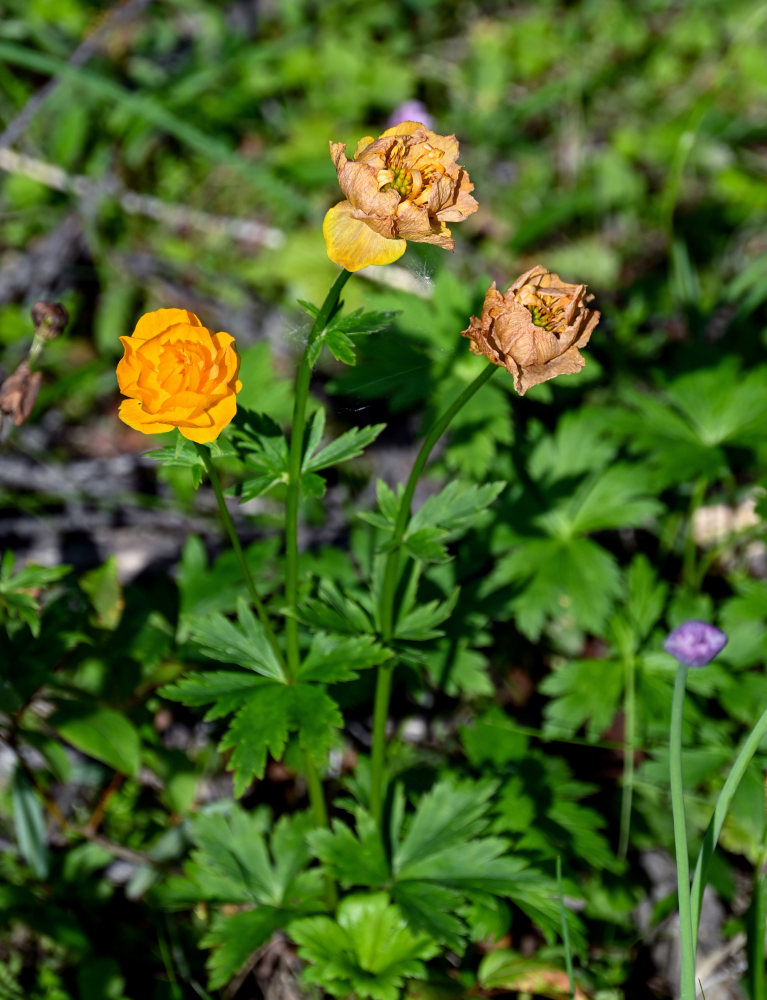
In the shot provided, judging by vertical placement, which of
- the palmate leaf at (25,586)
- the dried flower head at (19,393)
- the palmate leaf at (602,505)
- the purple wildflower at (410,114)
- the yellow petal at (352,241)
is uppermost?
the yellow petal at (352,241)

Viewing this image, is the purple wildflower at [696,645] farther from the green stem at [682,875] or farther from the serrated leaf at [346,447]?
the serrated leaf at [346,447]

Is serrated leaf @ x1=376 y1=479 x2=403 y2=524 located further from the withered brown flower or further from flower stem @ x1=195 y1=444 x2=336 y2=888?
the withered brown flower

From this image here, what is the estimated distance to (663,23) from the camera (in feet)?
14.2

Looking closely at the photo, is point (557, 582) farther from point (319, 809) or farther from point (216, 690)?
point (216, 690)

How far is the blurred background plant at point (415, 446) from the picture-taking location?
2023mm

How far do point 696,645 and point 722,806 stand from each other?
0.27m

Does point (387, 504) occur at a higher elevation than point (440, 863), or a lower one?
higher

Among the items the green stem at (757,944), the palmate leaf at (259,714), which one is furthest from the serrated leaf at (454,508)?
the green stem at (757,944)

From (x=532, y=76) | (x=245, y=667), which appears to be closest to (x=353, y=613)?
(x=245, y=667)

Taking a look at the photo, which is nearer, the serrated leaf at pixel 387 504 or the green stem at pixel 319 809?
the serrated leaf at pixel 387 504

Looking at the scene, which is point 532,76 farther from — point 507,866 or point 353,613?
point 507,866

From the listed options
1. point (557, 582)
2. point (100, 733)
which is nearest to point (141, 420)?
point (100, 733)

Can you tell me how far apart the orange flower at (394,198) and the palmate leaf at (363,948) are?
4.37 feet

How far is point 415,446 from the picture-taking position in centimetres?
301
